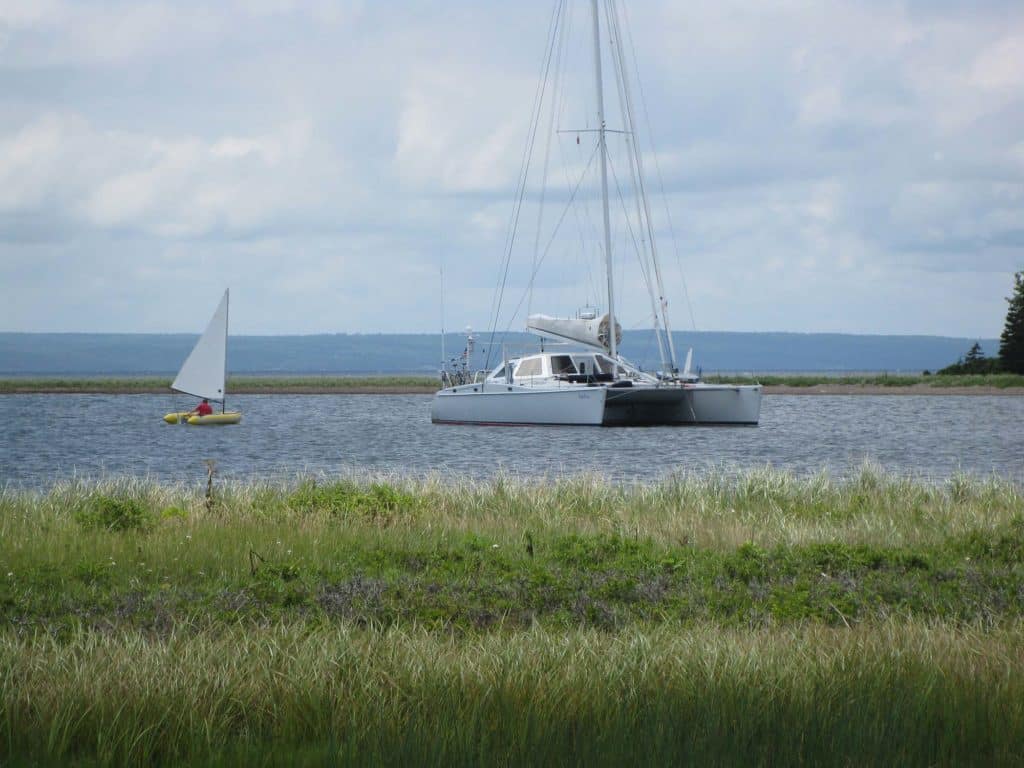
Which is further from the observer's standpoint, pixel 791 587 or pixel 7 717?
pixel 791 587

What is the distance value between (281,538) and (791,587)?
18.0ft

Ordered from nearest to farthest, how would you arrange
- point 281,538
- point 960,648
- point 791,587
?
point 960,648, point 791,587, point 281,538

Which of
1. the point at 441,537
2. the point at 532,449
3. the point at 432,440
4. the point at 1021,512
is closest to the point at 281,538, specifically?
the point at 441,537

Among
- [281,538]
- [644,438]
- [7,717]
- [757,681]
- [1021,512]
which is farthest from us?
[644,438]

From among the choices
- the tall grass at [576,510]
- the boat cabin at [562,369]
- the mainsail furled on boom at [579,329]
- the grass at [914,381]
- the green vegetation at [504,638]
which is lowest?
the tall grass at [576,510]

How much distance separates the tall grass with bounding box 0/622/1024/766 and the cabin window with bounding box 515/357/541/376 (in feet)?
133

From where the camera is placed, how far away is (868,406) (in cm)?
7488

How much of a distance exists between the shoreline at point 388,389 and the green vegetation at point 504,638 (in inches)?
2647

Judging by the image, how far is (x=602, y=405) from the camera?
43.8 meters

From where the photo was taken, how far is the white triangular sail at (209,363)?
54.6m

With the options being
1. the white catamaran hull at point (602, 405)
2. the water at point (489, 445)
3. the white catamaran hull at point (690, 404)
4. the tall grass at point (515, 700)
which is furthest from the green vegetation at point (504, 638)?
the white catamaran hull at point (690, 404)

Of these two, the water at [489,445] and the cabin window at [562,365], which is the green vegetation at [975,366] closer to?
the water at [489,445]

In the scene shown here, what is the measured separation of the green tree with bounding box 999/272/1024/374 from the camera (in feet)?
258

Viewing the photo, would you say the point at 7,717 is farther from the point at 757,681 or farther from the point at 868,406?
the point at 868,406
